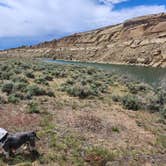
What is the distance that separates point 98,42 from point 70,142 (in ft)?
285

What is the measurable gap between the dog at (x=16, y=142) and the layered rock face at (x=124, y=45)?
169 ft

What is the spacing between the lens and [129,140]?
33.9 feet

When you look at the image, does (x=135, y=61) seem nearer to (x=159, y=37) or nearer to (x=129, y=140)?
(x=159, y=37)

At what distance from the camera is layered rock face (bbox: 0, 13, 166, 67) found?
219 ft

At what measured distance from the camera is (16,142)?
812cm

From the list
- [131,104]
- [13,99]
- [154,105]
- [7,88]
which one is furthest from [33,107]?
[154,105]

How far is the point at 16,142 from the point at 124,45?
236 feet

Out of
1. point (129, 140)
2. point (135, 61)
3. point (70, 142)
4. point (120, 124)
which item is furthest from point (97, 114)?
point (135, 61)

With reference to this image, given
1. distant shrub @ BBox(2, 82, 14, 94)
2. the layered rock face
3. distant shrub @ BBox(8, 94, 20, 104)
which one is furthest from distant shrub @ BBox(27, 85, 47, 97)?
the layered rock face

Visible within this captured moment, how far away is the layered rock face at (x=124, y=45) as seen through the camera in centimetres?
6681

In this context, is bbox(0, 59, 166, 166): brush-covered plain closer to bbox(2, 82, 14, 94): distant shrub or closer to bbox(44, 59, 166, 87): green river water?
bbox(2, 82, 14, 94): distant shrub

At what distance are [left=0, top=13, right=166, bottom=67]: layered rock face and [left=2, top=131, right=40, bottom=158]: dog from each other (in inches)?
2031

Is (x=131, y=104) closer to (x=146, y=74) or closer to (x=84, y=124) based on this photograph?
(x=84, y=124)

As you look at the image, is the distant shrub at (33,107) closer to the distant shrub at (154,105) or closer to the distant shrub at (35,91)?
the distant shrub at (35,91)
